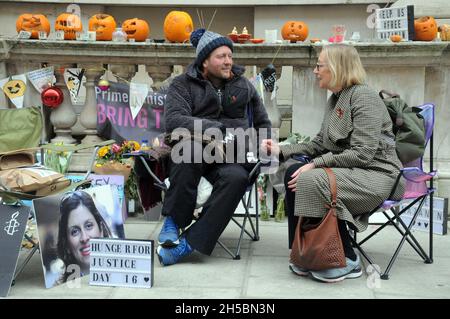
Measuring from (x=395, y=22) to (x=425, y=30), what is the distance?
0.87 ft

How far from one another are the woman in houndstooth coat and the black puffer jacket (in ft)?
2.05

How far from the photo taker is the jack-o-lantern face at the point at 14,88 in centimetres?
585

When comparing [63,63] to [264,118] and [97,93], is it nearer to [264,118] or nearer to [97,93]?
[97,93]

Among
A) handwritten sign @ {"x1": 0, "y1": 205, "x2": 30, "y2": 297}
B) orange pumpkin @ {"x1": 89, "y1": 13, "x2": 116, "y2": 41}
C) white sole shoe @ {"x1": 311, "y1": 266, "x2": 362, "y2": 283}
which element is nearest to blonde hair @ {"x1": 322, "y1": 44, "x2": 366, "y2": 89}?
white sole shoe @ {"x1": 311, "y1": 266, "x2": 362, "y2": 283}

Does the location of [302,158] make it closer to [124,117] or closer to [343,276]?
[343,276]

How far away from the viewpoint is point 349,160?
4133 millimetres

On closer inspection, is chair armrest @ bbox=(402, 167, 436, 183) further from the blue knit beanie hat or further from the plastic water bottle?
the plastic water bottle

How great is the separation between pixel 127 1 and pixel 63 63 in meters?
6.77

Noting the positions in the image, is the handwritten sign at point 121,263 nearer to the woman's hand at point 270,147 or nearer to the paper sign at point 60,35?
the woman's hand at point 270,147

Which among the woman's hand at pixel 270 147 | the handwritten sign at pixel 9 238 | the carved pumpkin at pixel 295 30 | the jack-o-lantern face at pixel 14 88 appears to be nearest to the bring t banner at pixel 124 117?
the jack-o-lantern face at pixel 14 88

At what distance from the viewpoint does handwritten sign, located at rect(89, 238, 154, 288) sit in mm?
3877

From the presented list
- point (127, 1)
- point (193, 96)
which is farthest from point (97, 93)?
point (127, 1)

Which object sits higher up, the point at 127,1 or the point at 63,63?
the point at 127,1

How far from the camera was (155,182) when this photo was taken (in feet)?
15.4
